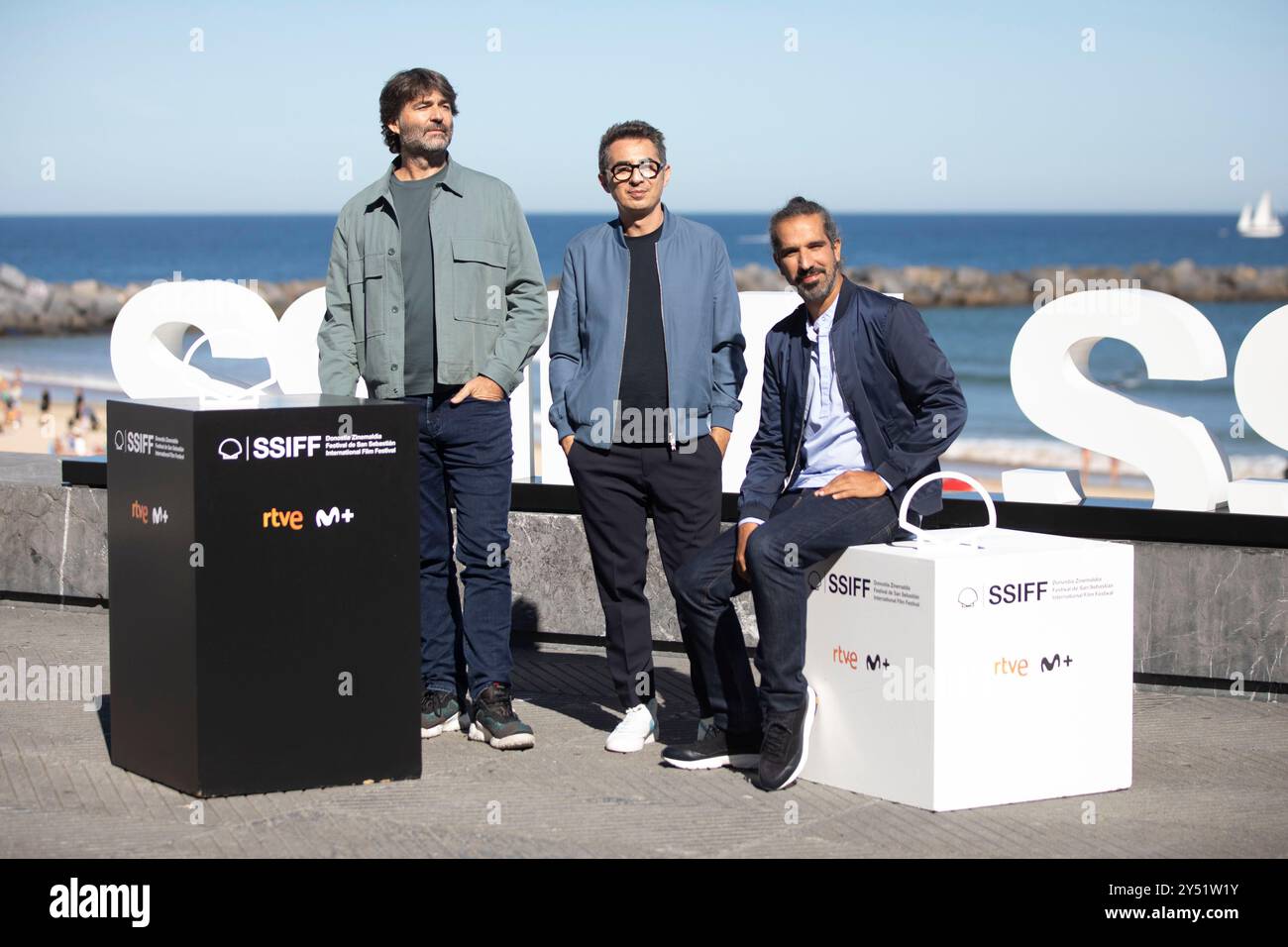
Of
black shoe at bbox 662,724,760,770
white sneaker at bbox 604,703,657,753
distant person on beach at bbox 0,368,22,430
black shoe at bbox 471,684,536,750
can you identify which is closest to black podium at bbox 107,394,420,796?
black shoe at bbox 471,684,536,750

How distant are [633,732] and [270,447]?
1758 millimetres

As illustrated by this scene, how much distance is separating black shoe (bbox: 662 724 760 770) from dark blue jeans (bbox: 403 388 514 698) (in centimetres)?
78

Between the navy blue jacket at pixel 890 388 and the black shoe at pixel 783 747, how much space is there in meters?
0.69

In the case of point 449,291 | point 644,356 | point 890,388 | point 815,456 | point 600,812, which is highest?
point 449,291

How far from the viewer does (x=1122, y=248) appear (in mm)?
83375

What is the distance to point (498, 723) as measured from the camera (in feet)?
19.8

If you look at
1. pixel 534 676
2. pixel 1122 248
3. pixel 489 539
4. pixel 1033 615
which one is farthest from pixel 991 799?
pixel 1122 248

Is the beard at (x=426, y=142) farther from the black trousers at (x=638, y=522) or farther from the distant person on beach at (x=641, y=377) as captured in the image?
the black trousers at (x=638, y=522)

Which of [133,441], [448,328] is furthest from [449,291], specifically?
[133,441]

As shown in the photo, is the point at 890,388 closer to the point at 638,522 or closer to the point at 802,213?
the point at 802,213

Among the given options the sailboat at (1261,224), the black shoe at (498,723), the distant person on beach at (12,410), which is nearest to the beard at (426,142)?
the black shoe at (498,723)

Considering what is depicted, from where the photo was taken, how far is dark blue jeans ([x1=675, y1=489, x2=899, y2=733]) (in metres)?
5.32

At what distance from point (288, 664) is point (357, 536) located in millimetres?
466

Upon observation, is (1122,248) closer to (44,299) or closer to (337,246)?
(44,299)
